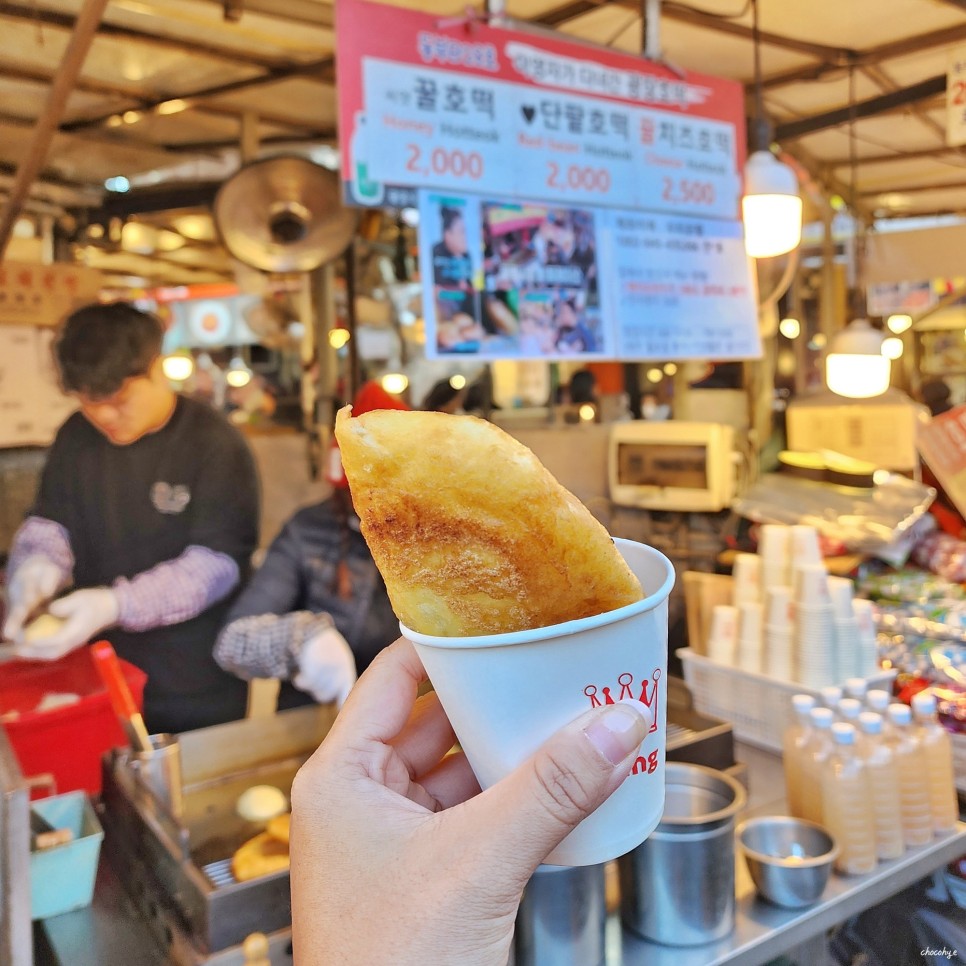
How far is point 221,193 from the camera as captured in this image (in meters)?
3.86

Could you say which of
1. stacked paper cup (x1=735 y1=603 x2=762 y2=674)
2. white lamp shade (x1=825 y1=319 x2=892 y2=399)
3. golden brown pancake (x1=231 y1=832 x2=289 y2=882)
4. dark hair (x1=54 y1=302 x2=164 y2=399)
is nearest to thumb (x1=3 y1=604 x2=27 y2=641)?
dark hair (x1=54 y1=302 x2=164 y2=399)

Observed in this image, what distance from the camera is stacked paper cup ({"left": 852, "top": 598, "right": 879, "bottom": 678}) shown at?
8.45 feet

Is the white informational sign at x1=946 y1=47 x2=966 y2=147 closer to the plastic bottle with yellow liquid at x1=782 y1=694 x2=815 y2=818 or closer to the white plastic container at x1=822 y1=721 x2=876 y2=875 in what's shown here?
the plastic bottle with yellow liquid at x1=782 y1=694 x2=815 y2=818

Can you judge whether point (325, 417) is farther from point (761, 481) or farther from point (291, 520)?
point (761, 481)

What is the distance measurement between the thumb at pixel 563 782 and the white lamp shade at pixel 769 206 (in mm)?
2879

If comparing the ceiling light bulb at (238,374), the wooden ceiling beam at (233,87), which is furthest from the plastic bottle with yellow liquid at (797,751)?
the ceiling light bulb at (238,374)

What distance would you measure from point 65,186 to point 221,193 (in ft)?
3.44

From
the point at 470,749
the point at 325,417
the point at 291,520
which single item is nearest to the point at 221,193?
the point at 325,417

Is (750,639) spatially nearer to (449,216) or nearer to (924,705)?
(924,705)

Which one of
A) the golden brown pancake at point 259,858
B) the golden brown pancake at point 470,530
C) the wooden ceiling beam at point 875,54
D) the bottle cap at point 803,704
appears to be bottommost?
the golden brown pancake at point 259,858

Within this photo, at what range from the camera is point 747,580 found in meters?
2.89

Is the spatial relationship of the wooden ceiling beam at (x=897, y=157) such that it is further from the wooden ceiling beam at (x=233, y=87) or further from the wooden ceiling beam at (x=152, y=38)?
the wooden ceiling beam at (x=152, y=38)

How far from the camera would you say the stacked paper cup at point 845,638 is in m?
2.53

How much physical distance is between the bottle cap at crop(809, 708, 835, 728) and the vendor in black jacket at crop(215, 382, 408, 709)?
5.71ft
